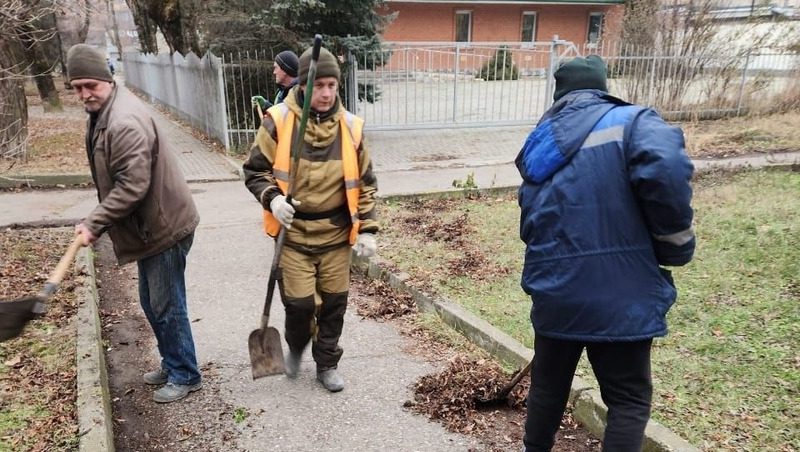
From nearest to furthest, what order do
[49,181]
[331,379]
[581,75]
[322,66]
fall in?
1. [581,75]
2. [322,66]
3. [331,379]
4. [49,181]

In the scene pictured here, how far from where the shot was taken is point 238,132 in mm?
12016

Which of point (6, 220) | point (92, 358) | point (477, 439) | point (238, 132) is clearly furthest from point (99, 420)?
point (238, 132)

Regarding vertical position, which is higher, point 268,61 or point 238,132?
point 268,61

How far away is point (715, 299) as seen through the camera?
4531 mm

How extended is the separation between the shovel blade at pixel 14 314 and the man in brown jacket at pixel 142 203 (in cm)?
50

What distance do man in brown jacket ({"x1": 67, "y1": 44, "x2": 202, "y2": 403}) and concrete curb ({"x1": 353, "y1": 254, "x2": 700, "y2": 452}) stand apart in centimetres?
182

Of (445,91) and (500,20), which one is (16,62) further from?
(500,20)

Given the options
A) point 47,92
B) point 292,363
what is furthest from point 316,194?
point 47,92

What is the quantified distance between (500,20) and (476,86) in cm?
1657

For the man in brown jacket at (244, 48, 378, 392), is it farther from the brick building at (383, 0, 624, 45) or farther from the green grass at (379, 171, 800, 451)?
the brick building at (383, 0, 624, 45)

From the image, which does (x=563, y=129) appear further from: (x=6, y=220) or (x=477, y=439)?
(x=6, y=220)

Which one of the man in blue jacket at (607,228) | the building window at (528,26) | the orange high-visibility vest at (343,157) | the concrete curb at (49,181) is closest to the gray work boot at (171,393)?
the orange high-visibility vest at (343,157)

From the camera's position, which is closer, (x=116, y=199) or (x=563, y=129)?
(x=563, y=129)

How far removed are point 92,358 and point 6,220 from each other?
4728 mm
